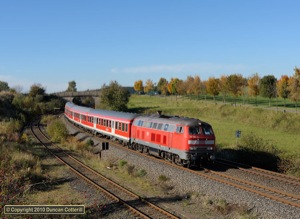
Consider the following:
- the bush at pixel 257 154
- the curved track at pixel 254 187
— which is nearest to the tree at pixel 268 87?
the bush at pixel 257 154

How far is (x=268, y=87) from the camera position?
70562 millimetres

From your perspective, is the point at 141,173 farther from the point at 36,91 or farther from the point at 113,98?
the point at 36,91

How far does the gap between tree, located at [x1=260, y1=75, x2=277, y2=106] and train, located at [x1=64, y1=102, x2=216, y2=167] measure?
45844 mm

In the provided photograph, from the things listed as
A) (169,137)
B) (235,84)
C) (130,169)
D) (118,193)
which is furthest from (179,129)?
(235,84)

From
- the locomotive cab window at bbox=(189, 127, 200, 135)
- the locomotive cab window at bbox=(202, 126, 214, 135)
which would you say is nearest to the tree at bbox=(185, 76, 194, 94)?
the locomotive cab window at bbox=(202, 126, 214, 135)

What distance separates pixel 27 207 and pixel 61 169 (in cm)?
1041

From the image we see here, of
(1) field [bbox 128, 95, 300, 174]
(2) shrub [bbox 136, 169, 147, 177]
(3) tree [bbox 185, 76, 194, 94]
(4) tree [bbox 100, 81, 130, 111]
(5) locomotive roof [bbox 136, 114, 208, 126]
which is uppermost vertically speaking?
(3) tree [bbox 185, 76, 194, 94]

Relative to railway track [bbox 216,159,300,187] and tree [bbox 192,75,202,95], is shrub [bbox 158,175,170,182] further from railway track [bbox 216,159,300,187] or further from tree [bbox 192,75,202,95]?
tree [bbox 192,75,202,95]

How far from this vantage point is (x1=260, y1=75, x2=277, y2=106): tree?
7031cm

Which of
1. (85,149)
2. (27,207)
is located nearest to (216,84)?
(85,149)

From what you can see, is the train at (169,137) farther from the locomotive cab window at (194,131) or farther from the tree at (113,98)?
the tree at (113,98)

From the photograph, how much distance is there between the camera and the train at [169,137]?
69.4ft

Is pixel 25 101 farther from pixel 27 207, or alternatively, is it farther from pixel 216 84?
pixel 27 207

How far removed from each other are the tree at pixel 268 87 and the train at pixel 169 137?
1805 inches
